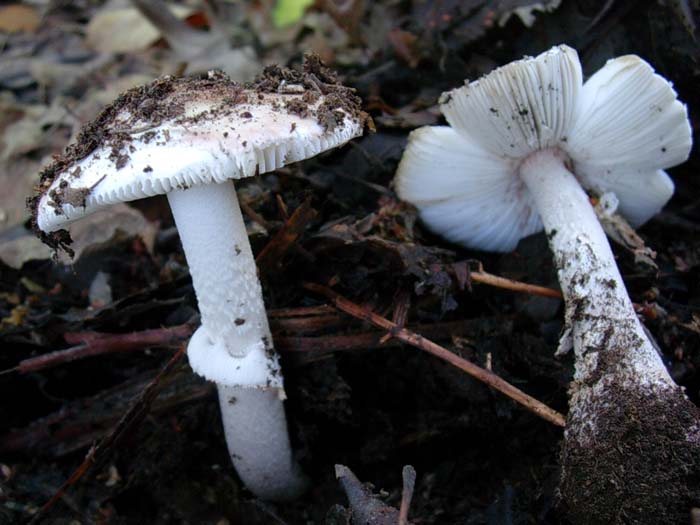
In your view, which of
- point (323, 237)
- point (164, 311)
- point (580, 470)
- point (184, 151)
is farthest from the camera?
point (164, 311)

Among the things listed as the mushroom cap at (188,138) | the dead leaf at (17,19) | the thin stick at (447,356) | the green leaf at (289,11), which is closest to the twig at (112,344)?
the thin stick at (447,356)

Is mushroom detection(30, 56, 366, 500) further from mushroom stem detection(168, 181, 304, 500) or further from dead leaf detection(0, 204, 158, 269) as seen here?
dead leaf detection(0, 204, 158, 269)

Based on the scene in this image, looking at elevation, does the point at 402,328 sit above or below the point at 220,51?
below

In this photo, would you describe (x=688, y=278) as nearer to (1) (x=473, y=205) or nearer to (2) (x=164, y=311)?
(1) (x=473, y=205)

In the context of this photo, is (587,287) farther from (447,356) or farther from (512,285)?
(447,356)

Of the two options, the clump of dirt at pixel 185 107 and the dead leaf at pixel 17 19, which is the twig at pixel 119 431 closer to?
the clump of dirt at pixel 185 107

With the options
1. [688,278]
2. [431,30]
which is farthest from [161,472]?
[431,30]

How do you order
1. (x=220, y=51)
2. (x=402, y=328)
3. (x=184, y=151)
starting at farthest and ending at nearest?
(x=220, y=51)
(x=402, y=328)
(x=184, y=151)
